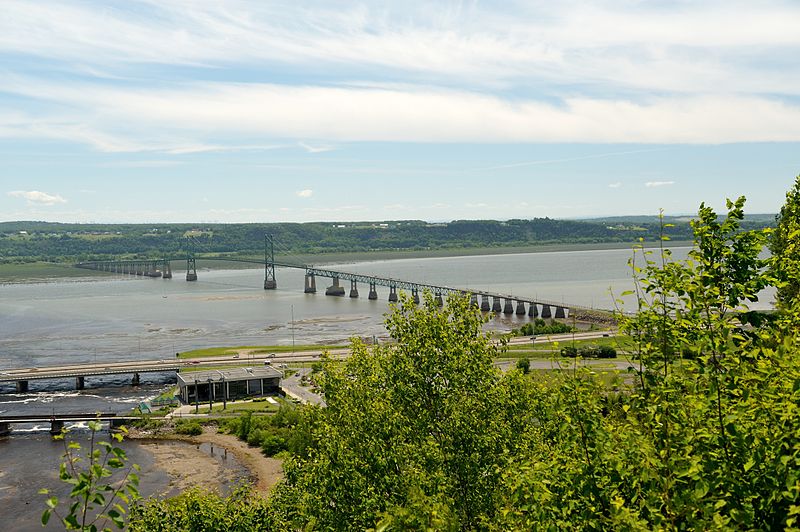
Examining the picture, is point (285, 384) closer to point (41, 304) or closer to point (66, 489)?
point (66, 489)

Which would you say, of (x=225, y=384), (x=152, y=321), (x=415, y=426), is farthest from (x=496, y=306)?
(x=415, y=426)

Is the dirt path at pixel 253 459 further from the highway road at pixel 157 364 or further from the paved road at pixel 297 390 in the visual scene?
the highway road at pixel 157 364

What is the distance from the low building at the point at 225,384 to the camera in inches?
2303

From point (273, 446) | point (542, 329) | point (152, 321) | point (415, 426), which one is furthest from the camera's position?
point (152, 321)

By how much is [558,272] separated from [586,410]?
19119 cm

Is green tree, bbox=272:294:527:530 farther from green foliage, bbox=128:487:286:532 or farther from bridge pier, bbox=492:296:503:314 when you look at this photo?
bridge pier, bbox=492:296:503:314

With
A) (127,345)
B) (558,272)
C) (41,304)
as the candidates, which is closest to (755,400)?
(127,345)

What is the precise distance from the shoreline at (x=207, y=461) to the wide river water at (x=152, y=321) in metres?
6.38

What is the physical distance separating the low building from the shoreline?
7.51 meters

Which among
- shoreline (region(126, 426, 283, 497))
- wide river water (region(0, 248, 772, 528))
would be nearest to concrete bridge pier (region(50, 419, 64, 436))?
wide river water (region(0, 248, 772, 528))

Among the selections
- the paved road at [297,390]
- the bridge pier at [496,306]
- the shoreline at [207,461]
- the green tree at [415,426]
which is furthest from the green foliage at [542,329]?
the green tree at [415,426]

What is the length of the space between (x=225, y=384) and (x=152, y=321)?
58449mm

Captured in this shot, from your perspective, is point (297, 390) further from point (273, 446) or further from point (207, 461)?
point (207, 461)

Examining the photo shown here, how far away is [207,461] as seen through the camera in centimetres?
4403
